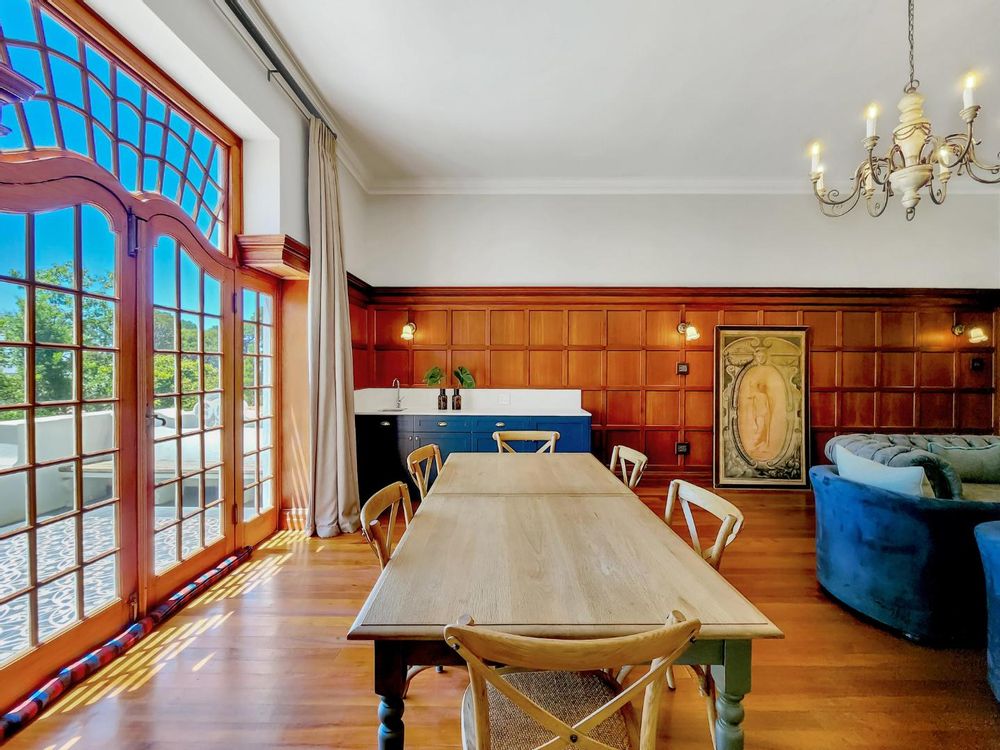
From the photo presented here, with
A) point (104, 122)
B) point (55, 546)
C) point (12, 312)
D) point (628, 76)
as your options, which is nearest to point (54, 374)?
point (12, 312)

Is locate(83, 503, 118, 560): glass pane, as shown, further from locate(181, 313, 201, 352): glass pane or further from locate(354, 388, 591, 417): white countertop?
locate(354, 388, 591, 417): white countertop

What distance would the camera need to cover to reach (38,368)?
1751mm

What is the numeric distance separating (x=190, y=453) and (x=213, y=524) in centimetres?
55

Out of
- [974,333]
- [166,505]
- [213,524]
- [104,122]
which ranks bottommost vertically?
[213,524]

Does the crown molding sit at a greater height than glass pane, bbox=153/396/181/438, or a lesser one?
greater

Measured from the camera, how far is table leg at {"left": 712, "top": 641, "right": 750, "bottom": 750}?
3.26 feet

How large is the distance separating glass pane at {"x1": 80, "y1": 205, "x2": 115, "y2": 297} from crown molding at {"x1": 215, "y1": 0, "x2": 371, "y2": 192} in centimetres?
135

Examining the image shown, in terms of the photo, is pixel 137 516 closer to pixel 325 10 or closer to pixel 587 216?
pixel 325 10

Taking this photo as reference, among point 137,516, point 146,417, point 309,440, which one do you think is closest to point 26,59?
point 146,417

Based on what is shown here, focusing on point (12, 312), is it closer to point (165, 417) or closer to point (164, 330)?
point (164, 330)

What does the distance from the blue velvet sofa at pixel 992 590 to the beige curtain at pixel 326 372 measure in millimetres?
3628

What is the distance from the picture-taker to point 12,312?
1.67 m

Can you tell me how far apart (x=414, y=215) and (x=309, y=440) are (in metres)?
2.75

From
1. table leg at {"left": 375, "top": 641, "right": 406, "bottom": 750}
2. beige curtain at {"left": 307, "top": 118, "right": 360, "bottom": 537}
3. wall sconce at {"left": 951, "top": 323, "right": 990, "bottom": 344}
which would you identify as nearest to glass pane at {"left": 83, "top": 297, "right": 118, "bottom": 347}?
beige curtain at {"left": 307, "top": 118, "right": 360, "bottom": 537}
